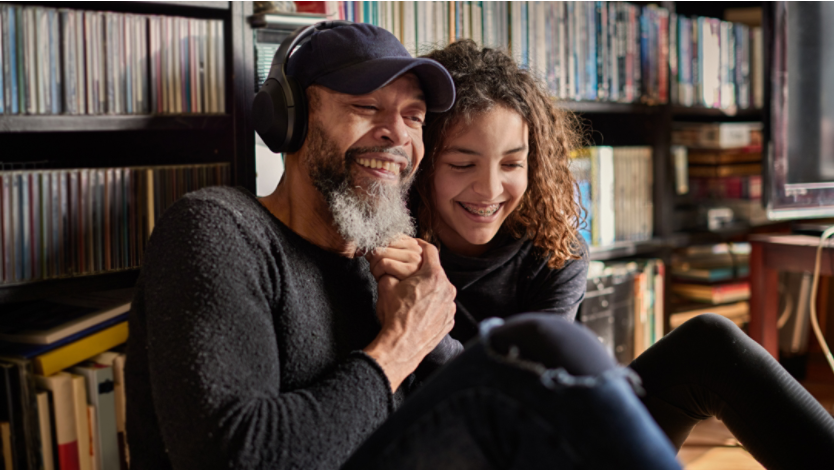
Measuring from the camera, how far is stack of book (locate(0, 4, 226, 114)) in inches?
43.1

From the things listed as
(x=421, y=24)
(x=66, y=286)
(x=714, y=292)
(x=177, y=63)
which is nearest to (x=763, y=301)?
(x=714, y=292)

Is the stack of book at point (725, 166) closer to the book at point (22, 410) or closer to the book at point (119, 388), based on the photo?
the book at point (119, 388)

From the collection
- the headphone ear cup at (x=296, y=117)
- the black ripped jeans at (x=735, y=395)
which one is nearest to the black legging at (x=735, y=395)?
the black ripped jeans at (x=735, y=395)

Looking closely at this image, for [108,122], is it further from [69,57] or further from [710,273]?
[710,273]

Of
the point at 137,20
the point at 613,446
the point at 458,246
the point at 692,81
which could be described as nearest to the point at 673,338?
the point at 458,246

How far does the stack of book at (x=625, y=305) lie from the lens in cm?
187

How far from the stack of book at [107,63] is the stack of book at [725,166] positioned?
164 cm

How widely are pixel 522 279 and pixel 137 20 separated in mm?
869

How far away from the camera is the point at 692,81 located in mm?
2156

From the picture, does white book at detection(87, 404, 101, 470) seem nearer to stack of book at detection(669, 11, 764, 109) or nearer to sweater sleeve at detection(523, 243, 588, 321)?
sweater sleeve at detection(523, 243, 588, 321)

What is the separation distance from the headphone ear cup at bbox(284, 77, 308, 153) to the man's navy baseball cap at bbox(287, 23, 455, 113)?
2 centimetres

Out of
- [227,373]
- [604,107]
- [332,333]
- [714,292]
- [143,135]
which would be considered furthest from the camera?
[714,292]

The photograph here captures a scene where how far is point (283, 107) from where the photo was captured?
1.00 m

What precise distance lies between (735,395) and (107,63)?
1.21 m
